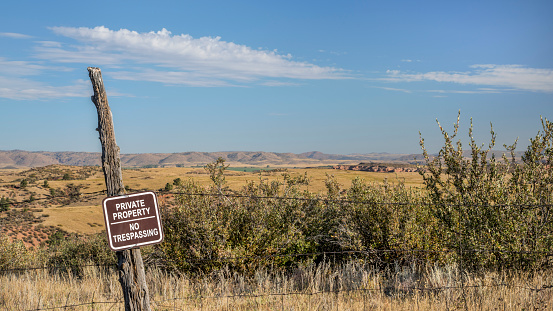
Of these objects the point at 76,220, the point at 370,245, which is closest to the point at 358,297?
the point at 370,245

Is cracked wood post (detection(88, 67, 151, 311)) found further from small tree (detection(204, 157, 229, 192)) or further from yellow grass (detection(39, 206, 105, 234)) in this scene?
yellow grass (detection(39, 206, 105, 234))

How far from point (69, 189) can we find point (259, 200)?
217 ft

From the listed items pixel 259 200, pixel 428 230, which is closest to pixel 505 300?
pixel 428 230

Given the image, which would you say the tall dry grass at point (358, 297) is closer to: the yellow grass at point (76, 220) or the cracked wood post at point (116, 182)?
the cracked wood post at point (116, 182)

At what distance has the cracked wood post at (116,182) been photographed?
5.08 meters

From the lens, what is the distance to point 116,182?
5090 millimetres

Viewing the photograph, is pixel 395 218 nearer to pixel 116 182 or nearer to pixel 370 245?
pixel 370 245

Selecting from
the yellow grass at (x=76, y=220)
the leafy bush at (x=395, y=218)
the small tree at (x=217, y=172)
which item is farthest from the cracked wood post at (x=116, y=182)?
the yellow grass at (x=76, y=220)

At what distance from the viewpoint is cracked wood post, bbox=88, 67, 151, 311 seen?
16.7ft

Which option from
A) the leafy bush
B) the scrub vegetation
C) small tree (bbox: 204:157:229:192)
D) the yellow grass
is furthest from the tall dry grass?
the yellow grass

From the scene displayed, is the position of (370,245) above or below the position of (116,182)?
below

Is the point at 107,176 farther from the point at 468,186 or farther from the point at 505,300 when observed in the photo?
the point at 468,186

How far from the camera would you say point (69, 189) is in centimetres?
6931

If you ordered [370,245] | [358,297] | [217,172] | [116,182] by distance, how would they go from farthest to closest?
1. [217,172]
2. [370,245]
3. [358,297]
4. [116,182]
